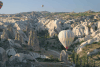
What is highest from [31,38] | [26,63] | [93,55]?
[31,38]

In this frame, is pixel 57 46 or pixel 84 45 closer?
pixel 84 45

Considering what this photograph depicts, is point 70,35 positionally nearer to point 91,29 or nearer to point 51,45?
point 51,45

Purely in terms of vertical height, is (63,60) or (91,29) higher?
(91,29)

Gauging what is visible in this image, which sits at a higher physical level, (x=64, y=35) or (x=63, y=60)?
(x=64, y=35)

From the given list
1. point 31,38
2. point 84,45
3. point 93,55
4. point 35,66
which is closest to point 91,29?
point 84,45

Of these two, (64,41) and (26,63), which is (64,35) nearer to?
(64,41)

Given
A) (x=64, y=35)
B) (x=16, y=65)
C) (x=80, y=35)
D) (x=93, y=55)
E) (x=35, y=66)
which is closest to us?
(x=16, y=65)

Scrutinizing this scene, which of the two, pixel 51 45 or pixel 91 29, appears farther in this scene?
pixel 91 29

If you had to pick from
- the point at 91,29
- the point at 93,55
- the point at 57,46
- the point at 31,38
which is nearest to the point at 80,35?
the point at 91,29

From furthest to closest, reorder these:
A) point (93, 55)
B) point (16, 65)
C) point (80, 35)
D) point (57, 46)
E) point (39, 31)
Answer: point (39, 31)
point (80, 35)
point (57, 46)
point (93, 55)
point (16, 65)
